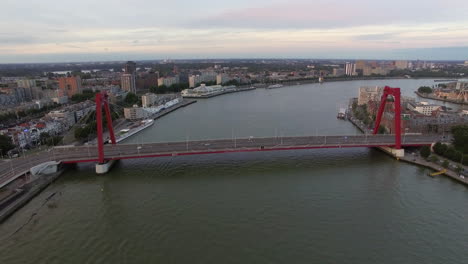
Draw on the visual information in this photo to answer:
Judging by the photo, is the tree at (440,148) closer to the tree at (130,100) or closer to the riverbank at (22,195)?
the riverbank at (22,195)

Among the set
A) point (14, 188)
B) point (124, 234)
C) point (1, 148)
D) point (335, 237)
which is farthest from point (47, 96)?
point (335, 237)

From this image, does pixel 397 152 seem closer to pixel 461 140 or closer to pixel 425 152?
pixel 425 152

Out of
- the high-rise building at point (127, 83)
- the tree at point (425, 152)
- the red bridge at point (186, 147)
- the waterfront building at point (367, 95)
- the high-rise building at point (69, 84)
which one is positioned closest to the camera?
the red bridge at point (186, 147)

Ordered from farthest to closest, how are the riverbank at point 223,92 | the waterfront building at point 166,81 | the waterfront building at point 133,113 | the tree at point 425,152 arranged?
1. the waterfront building at point 166,81
2. the riverbank at point 223,92
3. the waterfront building at point 133,113
4. the tree at point 425,152

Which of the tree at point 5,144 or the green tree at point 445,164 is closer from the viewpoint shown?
the green tree at point 445,164

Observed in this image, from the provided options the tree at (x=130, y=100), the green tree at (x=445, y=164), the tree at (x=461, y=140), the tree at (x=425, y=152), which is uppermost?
the tree at (x=130, y=100)

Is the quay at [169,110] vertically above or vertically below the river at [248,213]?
above

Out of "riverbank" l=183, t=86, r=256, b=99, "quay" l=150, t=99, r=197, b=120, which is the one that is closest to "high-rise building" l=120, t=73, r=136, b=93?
"riverbank" l=183, t=86, r=256, b=99

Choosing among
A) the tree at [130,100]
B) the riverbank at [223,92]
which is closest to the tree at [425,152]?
the tree at [130,100]
